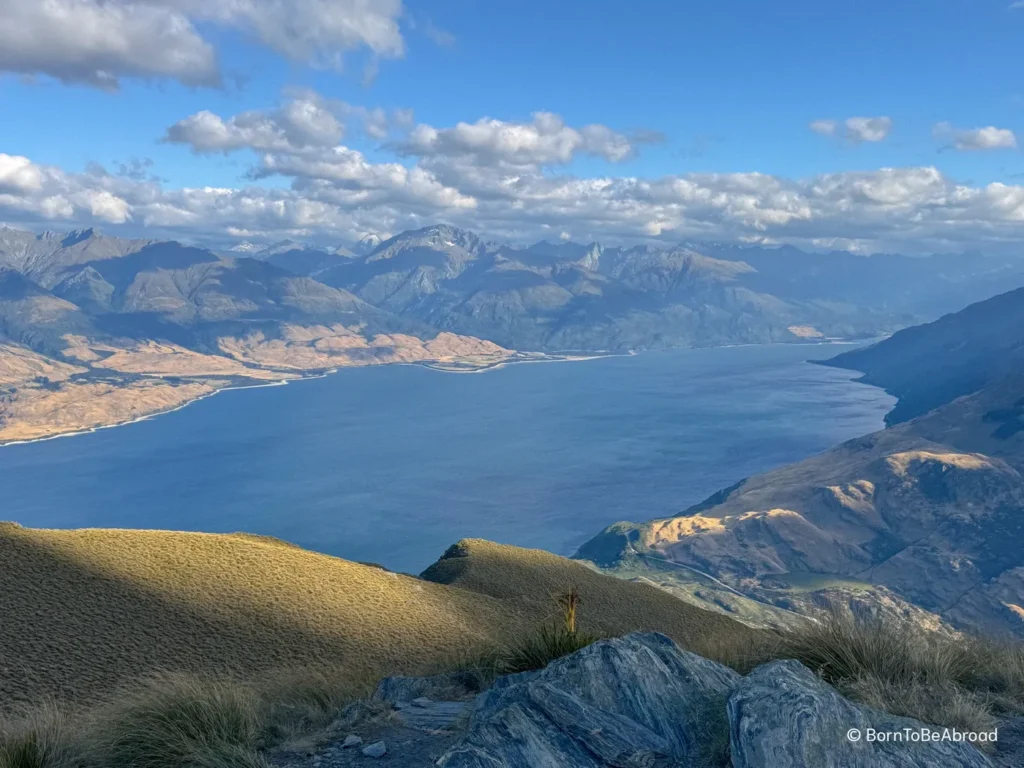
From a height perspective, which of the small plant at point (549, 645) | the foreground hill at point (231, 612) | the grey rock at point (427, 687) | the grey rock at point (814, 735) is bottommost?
the foreground hill at point (231, 612)

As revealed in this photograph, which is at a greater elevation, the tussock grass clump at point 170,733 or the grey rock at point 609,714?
the grey rock at point 609,714

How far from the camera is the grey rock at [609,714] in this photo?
9.08 m

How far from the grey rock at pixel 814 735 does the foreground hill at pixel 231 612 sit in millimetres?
6812

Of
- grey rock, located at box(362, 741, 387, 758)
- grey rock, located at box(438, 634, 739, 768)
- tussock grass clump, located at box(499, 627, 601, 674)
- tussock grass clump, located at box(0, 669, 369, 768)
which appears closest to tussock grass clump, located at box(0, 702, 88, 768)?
tussock grass clump, located at box(0, 669, 369, 768)

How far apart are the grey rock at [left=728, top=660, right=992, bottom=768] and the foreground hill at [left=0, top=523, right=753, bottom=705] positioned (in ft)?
22.3

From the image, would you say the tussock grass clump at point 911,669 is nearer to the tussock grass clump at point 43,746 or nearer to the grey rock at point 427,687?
the grey rock at point 427,687

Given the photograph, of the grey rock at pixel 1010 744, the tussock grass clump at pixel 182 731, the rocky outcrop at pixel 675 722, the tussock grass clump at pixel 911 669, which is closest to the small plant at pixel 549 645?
the rocky outcrop at pixel 675 722

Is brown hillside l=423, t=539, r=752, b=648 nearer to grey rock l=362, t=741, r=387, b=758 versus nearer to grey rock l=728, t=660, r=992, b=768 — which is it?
grey rock l=362, t=741, r=387, b=758

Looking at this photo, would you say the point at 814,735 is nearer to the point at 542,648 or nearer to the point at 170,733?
the point at 542,648

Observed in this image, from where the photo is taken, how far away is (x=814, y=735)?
8242 millimetres

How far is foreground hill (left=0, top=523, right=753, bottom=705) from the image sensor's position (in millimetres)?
21672

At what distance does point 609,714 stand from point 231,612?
20858 millimetres

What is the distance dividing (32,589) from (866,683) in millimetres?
26887

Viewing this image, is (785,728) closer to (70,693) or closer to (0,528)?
(70,693)
